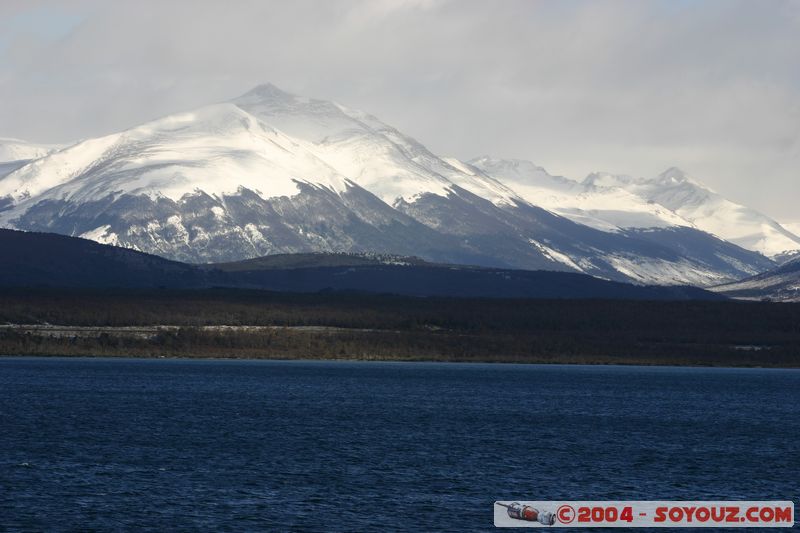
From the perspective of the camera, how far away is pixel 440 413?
566 feet

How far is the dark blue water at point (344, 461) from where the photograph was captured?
302 ft

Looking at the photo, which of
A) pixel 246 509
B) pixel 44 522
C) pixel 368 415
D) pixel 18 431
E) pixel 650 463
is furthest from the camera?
pixel 368 415

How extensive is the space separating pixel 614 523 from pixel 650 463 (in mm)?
33609

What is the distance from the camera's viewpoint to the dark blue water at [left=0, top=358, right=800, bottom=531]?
92.0 m

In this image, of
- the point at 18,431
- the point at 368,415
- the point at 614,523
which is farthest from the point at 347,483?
the point at 368,415

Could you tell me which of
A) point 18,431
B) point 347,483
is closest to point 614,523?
point 347,483

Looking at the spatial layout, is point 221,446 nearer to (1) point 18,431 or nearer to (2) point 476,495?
(1) point 18,431

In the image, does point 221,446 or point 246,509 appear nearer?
point 246,509

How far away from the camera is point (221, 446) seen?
127 m

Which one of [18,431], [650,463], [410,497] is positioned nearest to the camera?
[410,497]

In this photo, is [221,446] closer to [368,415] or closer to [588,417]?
[368,415]

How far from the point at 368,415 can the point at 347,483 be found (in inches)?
2407

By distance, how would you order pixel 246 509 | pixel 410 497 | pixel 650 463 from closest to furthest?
pixel 246 509 < pixel 410 497 < pixel 650 463

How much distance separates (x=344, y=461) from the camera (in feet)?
386
